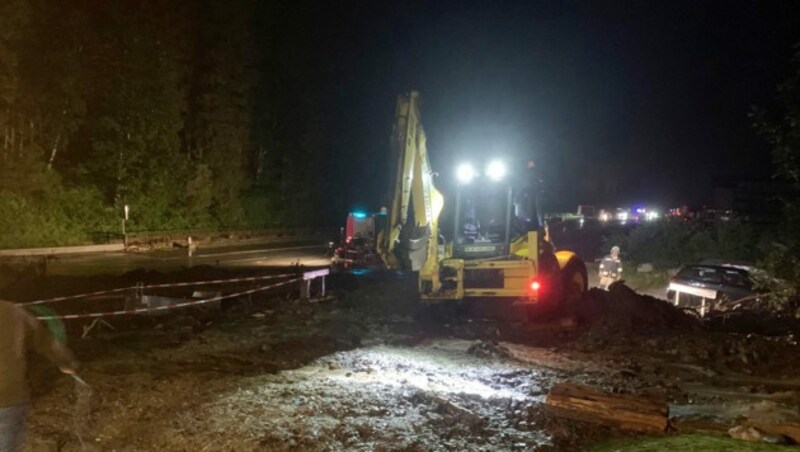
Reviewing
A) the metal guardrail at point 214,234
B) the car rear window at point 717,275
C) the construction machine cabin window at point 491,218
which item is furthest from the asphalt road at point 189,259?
the car rear window at point 717,275

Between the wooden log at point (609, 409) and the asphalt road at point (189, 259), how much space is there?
66.2ft

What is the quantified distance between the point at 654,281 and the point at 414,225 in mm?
15498

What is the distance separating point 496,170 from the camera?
12734 millimetres

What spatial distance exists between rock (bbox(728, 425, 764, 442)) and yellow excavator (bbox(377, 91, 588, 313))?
613 cm

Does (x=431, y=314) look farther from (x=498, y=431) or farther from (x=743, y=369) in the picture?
(x=498, y=431)

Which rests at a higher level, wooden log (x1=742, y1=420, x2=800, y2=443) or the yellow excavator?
the yellow excavator

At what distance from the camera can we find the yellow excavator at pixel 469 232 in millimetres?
11539

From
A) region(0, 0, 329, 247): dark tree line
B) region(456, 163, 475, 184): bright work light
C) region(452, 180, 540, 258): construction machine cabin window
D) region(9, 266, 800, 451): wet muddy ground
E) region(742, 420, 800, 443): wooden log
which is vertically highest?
region(0, 0, 329, 247): dark tree line

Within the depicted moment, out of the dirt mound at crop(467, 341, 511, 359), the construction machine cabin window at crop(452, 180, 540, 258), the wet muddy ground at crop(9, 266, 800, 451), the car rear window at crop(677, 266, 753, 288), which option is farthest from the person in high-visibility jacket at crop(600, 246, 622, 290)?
the dirt mound at crop(467, 341, 511, 359)

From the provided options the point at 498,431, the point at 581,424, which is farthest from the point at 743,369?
the point at 498,431

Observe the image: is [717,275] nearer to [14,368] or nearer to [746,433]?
[746,433]

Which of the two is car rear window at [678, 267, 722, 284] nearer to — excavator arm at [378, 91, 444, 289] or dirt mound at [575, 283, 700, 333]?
dirt mound at [575, 283, 700, 333]

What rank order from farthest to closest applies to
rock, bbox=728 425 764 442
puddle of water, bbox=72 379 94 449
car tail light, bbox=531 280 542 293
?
car tail light, bbox=531 280 542 293 → puddle of water, bbox=72 379 94 449 → rock, bbox=728 425 764 442

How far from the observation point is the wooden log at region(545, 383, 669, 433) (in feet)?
21.6
